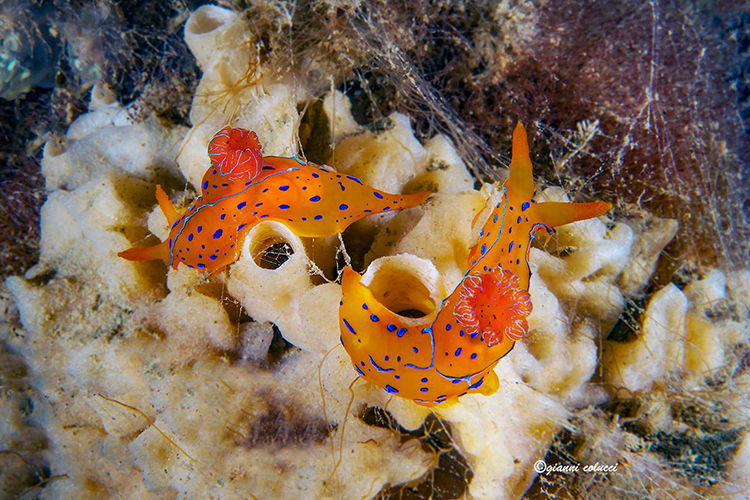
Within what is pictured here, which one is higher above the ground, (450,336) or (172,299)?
(450,336)

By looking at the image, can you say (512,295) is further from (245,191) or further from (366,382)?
(245,191)

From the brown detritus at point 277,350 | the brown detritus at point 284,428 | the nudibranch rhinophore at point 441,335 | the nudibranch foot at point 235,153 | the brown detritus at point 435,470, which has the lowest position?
the brown detritus at point 435,470

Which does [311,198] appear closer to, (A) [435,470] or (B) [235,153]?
(B) [235,153]

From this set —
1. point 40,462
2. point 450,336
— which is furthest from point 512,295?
point 40,462

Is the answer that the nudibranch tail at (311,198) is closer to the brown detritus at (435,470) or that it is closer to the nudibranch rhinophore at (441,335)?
the nudibranch rhinophore at (441,335)

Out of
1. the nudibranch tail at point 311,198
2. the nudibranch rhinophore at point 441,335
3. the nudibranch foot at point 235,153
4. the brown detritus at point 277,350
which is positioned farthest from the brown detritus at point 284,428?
the nudibranch foot at point 235,153

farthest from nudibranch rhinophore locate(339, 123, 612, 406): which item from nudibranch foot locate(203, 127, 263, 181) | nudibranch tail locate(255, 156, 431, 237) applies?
nudibranch foot locate(203, 127, 263, 181)

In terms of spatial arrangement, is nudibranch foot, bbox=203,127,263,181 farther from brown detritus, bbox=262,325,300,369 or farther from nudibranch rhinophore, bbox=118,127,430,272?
brown detritus, bbox=262,325,300,369
